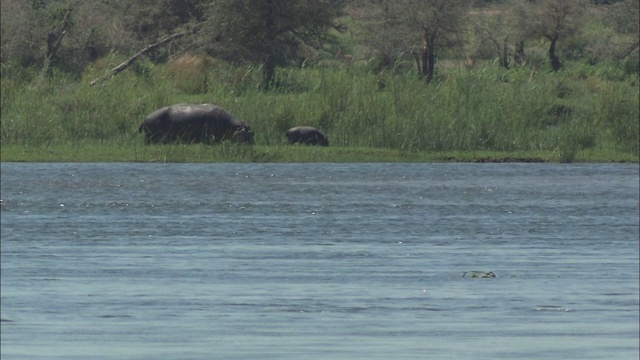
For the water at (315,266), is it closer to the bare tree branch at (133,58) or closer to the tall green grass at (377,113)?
the tall green grass at (377,113)

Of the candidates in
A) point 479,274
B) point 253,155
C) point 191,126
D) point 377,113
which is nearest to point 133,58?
point 191,126

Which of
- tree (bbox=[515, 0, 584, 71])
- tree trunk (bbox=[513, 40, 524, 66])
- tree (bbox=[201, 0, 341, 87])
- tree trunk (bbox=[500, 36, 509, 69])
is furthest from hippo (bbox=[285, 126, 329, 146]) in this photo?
tree (bbox=[515, 0, 584, 71])

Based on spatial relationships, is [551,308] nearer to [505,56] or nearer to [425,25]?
[425,25]

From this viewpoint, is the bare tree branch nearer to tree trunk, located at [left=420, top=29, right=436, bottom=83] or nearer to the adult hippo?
the adult hippo

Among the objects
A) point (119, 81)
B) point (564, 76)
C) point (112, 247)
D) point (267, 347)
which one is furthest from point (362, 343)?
point (564, 76)

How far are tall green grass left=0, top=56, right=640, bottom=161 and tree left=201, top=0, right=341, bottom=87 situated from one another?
182 inches

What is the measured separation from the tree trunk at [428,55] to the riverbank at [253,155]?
7.20 metres

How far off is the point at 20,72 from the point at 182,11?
31.6ft

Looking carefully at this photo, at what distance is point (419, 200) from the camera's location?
21562mm

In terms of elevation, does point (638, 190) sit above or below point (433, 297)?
below

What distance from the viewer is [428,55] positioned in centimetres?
3912

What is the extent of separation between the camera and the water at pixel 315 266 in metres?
10.1

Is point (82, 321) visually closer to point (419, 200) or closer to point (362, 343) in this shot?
point (362, 343)

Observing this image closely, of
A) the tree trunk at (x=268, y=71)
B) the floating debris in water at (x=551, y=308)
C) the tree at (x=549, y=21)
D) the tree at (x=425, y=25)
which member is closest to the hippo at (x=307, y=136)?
the tree trunk at (x=268, y=71)
